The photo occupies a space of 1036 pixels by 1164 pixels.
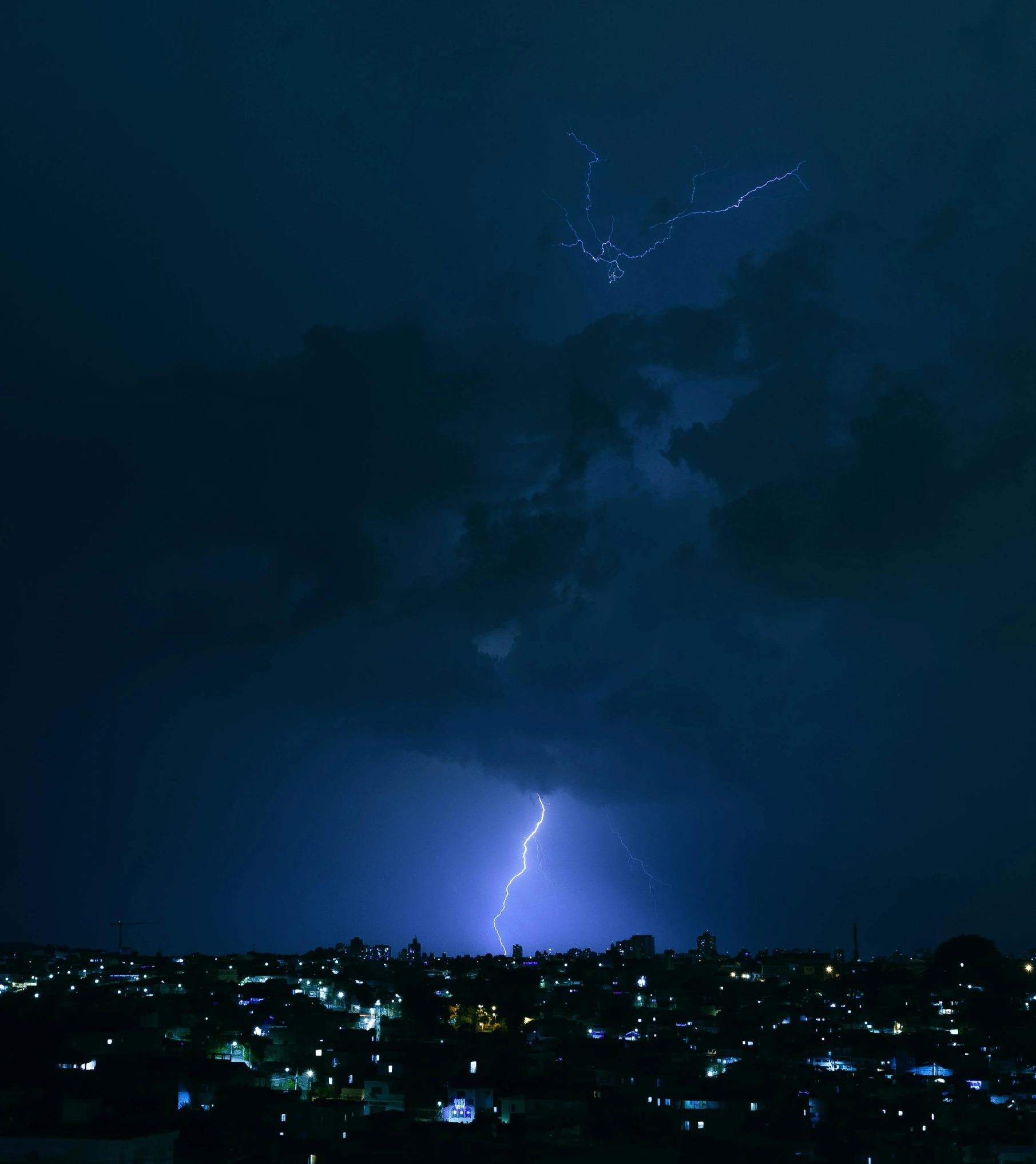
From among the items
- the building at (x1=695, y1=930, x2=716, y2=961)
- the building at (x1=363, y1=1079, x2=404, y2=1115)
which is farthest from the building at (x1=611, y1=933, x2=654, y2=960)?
the building at (x1=363, y1=1079, x2=404, y2=1115)

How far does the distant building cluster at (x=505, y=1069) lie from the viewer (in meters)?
18.2

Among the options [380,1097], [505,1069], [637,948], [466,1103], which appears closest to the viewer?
[466,1103]

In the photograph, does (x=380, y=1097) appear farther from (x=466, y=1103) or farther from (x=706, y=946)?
(x=706, y=946)

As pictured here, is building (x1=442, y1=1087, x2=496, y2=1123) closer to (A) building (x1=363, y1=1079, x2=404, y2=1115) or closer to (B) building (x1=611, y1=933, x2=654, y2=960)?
(A) building (x1=363, y1=1079, x2=404, y2=1115)

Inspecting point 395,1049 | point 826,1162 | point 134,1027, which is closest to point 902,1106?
point 826,1162

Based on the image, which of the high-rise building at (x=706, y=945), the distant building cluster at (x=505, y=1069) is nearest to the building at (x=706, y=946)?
the high-rise building at (x=706, y=945)

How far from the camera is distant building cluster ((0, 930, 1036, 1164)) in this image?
18250 millimetres

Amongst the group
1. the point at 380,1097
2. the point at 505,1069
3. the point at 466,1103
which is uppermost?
the point at 505,1069

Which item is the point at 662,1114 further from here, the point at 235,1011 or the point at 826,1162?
the point at 235,1011

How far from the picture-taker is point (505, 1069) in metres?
26.4

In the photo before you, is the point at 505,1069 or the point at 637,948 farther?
the point at 637,948

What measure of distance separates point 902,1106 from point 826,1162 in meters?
4.67

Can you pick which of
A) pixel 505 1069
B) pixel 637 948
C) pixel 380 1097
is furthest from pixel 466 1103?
pixel 637 948

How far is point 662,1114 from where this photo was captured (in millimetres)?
21906
